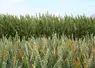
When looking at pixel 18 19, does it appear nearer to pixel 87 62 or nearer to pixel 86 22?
pixel 86 22

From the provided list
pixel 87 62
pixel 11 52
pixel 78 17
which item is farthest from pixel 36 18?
pixel 87 62

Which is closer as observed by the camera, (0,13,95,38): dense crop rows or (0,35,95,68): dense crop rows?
(0,35,95,68): dense crop rows

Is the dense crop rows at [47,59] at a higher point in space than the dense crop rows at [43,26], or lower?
lower

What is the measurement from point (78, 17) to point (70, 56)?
6.61m

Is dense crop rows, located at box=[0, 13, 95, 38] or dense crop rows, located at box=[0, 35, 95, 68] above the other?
dense crop rows, located at box=[0, 13, 95, 38]

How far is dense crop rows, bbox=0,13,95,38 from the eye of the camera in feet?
26.8

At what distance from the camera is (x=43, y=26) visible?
27.0 feet

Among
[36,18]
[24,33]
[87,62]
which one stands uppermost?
[36,18]

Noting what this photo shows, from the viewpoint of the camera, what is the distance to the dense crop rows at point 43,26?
26.8 feet

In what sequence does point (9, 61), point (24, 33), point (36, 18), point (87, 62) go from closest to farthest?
point (87, 62)
point (9, 61)
point (24, 33)
point (36, 18)

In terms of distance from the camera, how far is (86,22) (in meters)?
8.90

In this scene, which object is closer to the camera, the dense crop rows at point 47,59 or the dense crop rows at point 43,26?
the dense crop rows at point 47,59

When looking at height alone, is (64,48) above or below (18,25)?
below

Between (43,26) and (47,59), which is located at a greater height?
(43,26)
